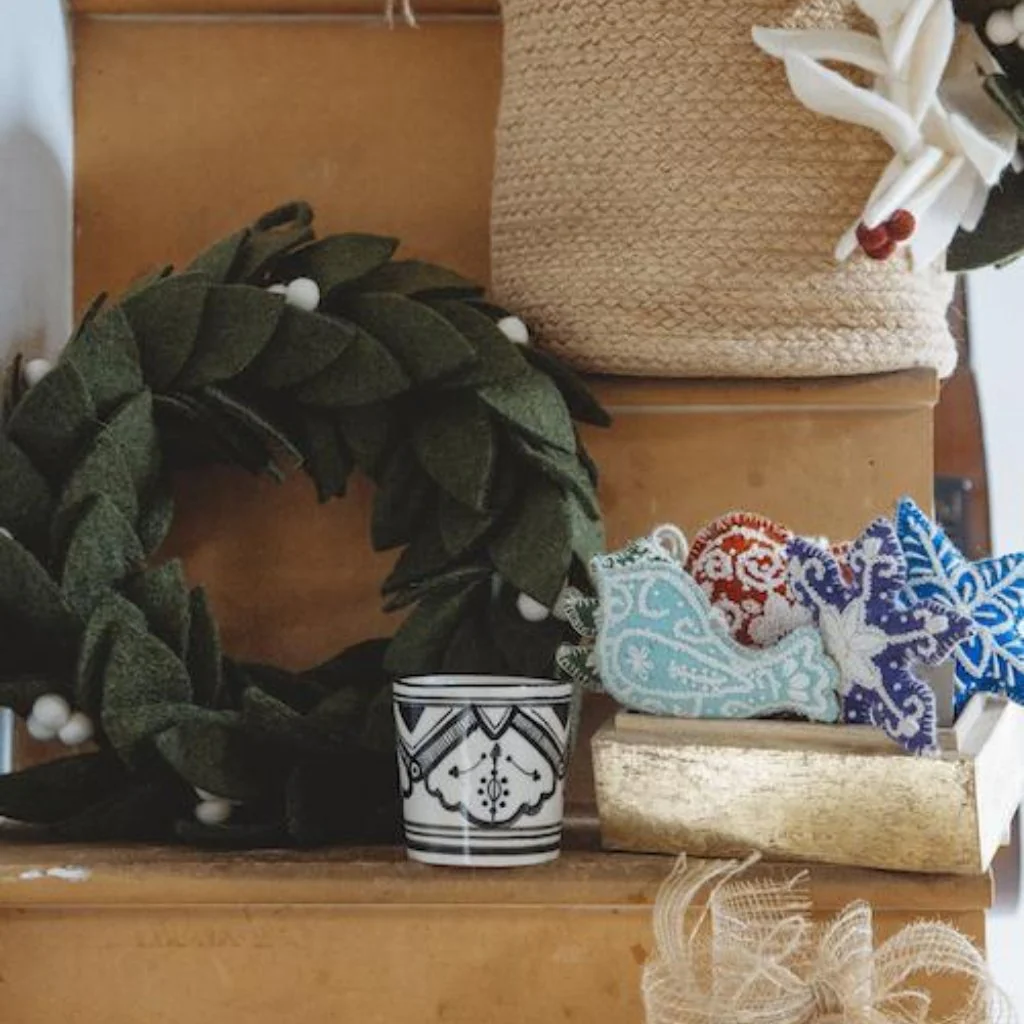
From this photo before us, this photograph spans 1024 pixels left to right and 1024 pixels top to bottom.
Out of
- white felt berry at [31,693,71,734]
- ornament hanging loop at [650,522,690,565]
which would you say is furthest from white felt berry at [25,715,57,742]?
ornament hanging loop at [650,522,690,565]

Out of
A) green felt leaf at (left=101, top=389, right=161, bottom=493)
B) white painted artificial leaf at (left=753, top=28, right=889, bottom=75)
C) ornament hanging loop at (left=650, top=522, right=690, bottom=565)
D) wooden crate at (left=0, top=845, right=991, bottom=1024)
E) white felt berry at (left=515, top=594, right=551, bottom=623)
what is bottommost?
wooden crate at (left=0, top=845, right=991, bottom=1024)

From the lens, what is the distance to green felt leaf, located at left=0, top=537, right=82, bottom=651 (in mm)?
908

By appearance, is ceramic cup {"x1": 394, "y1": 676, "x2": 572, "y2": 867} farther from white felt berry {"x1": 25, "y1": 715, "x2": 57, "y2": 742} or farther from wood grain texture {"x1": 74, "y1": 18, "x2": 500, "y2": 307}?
wood grain texture {"x1": 74, "y1": 18, "x2": 500, "y2": 307}

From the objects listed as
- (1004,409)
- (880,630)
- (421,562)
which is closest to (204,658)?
(421,562)

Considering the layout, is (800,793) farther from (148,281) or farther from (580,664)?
(148,281)

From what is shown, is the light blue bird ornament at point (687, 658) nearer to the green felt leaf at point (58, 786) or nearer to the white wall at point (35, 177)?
the green felt leaf at point (58, 786)

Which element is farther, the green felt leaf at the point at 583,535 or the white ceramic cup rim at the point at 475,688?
the green felt leaf at the point at 583,535

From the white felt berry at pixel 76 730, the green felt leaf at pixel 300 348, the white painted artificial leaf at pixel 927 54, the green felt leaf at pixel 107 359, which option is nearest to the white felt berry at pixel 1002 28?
Answer: the white painted artificial leaf at pixel 927 54

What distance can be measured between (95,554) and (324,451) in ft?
0.53

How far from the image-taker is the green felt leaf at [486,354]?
3.29ft

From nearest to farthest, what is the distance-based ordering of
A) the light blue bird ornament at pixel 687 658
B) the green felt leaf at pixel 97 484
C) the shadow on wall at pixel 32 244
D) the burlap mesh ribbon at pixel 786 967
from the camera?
1. the burlap mesh ribbon at pixel 786 967
2. the light blue bird ornament at pixel 687 658
3. the green felt leaf at pixel 97 484
4. the shadow on wall at pixel 32 244

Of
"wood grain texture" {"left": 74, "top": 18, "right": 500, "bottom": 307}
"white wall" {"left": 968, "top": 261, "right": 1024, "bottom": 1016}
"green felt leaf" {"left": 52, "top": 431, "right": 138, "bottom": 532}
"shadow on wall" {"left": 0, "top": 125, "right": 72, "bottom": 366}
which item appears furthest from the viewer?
"white wall" {"left": 968, "top": 261, "right": 1024, "bottom": 1016}

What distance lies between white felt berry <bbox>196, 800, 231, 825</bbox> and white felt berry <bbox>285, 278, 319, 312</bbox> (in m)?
0.27

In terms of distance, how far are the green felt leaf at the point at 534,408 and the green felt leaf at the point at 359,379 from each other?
0.05 meters
